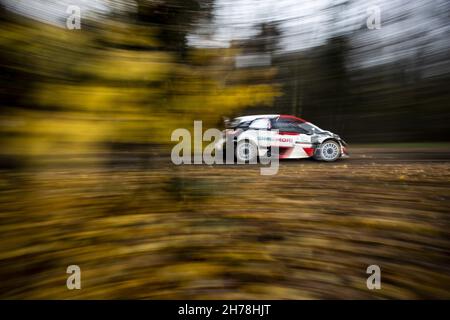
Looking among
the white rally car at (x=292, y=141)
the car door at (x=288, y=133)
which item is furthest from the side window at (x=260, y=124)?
the car door at (x=288, y=133)

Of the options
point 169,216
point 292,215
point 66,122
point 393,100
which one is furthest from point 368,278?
point 393,100

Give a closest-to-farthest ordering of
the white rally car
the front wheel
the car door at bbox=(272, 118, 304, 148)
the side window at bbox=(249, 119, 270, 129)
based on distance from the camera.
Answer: the side window at bbox=(249, 119, 270, 129), the white rally car, the car door at bbox=(272, 118, 304, 148), the front wheel

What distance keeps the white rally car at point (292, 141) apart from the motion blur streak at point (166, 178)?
0.59 metres

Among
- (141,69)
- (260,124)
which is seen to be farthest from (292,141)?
(141,69)

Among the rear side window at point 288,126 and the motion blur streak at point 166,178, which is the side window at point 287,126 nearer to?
the rear side window at point 288,126

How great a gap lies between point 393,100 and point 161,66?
5.33m

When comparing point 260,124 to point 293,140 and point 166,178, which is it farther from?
point 166,178

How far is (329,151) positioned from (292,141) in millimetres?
817

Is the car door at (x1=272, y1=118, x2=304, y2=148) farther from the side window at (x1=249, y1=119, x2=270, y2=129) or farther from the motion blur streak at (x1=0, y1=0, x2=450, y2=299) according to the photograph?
the motion blur streak at (x1=0, y1=0, x2=450, y2=299)

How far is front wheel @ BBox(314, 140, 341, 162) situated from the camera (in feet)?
16.5

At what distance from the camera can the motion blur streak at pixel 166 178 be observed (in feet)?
5.29

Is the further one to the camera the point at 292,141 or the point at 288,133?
the point at 292,141

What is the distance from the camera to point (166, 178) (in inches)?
94.8

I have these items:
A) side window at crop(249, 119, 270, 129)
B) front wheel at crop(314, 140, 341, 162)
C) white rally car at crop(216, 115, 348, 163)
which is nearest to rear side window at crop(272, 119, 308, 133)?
white rally car at crop(216, 115, 348, 163)
